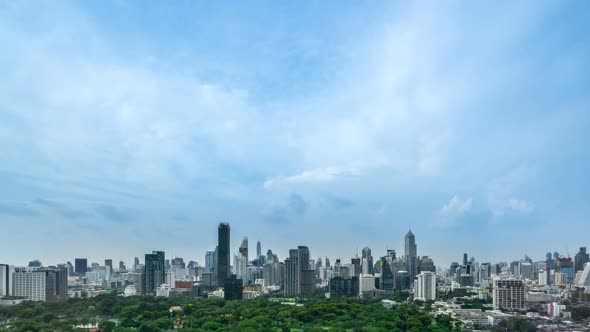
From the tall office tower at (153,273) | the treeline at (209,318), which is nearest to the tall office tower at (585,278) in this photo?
the treeline at (209,318)

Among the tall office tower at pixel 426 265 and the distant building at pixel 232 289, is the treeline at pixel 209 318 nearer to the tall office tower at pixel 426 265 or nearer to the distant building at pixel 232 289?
the distant building at pixel 232 289

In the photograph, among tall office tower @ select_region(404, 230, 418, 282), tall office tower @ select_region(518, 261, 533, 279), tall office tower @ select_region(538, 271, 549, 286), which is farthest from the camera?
tall office tower @ select_region(518, 261, 533, 279)

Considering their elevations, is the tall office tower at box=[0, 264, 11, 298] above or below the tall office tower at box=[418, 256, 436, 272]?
above

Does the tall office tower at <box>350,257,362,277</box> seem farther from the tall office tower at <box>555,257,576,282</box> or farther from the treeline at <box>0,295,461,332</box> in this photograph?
the treeline at <box>0,295,461,332</box>

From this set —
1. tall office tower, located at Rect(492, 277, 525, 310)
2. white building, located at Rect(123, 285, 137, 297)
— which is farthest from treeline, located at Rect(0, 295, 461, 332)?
white building, located at Rect(123, 285, 137, 297)

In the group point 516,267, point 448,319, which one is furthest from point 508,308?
point 516,267

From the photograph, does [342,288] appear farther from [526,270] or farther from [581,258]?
[526,270]

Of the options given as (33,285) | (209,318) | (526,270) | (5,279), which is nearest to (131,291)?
(33,285)
